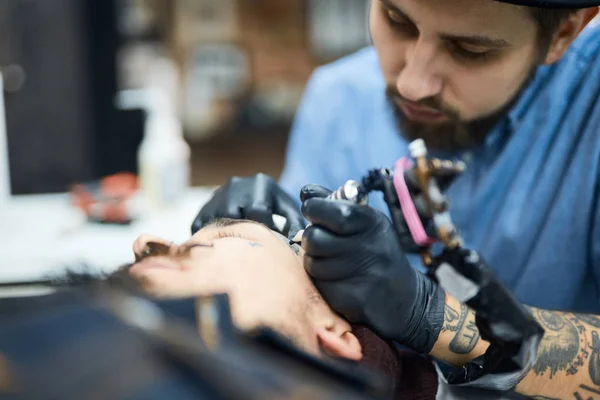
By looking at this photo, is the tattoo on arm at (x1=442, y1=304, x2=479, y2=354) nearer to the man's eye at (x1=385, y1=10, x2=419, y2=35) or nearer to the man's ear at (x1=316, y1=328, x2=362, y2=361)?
the man's ear at (x1=316, y1=328, x2=362, y2=361)

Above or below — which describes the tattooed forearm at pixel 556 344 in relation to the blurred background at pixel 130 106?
below

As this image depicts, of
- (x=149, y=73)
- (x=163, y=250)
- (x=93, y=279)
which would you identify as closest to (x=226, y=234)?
(x=163, y=250)

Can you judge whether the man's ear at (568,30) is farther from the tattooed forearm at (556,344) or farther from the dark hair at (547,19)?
the tattooed forearm at (556,344)

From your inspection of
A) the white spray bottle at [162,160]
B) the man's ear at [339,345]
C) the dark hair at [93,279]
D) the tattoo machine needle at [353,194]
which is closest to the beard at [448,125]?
the tattoo machine needle at [353,194]

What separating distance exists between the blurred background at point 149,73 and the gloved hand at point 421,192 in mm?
1728

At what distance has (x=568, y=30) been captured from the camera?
127 cm

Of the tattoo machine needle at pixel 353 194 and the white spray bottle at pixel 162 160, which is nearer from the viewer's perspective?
the tattoo machine needle at pixel 353 194

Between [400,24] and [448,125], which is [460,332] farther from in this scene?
[400,24]

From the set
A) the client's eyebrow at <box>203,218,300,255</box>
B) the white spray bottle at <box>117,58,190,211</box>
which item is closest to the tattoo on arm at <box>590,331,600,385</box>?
the client's eyebrow at <box>203,218,300,255</box>

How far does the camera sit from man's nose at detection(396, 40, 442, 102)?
1.18 m

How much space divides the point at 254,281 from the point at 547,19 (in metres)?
0.80

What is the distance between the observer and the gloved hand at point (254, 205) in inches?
47.8

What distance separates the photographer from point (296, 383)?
0.63 meters

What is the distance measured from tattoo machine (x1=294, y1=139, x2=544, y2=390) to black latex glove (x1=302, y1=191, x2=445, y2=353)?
0.05 meters
